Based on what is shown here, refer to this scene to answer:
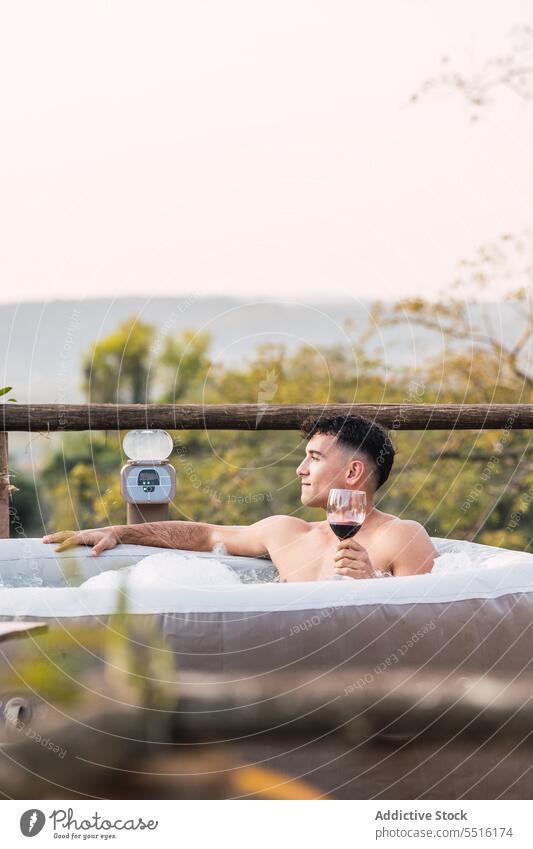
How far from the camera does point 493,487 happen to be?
7.36 meters

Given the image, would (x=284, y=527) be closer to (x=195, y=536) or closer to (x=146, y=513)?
(x=195, y=536)

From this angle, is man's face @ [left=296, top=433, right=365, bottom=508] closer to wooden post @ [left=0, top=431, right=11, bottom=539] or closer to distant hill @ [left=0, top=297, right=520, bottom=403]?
wooden post @ [left=0, top=431, right=11, bottom=539]

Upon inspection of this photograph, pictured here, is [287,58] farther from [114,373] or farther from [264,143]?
[114,373]

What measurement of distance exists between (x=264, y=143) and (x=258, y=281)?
0.63 meters

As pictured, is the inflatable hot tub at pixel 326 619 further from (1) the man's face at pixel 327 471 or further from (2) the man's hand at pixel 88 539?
(2) the man's hand at pixel 88 539

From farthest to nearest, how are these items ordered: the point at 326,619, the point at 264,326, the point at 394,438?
the point at 264,326 → the point at 394,438 → the point at 326,619

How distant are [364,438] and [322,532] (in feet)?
0.88

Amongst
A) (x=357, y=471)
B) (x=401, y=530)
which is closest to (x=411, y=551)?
(x=401, y=530)

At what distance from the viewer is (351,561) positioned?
72.2 inches

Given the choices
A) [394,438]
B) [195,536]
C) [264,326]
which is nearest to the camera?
[195,536]

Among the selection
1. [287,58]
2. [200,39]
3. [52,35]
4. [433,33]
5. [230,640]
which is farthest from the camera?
[433,33]

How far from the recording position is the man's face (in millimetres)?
2312

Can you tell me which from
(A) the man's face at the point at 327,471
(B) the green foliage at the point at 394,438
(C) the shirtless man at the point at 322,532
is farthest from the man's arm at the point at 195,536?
(B) the green foliage at the point at 394,438

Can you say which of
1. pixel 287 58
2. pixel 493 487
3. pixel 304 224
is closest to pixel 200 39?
pixel 287 58
